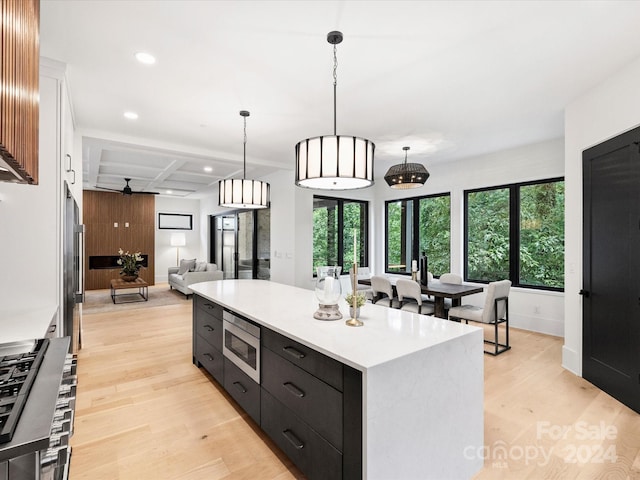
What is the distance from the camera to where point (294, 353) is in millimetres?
1784

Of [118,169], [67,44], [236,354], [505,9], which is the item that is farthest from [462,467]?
[118,169]

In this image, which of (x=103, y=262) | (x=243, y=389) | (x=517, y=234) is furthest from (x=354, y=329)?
(x=103, y=262)

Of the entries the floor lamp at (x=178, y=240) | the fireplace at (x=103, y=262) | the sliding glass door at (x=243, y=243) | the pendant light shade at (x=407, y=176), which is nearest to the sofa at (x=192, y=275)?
the sliding glass door at (x=243, y=243)

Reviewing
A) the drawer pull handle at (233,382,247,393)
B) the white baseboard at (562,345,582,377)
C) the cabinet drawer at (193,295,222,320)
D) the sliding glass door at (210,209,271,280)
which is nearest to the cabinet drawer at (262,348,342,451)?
the drawer pull handle at (233,382,247,393)

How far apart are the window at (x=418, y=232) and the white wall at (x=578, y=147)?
2.60m

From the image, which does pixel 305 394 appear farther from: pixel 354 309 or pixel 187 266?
pixel 187 266

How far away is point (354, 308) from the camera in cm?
198

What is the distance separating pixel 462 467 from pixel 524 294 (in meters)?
3.92

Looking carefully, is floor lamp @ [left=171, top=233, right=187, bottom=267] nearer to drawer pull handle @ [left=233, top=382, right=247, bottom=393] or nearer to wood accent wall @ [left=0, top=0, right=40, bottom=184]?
drawer pull handle @ [left=233, top=382, right=247, bottom=393]

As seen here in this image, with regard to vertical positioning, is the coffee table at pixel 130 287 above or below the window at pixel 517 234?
below

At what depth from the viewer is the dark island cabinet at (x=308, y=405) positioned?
4.67 feet

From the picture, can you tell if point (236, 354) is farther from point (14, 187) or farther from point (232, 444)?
point (14, 187)

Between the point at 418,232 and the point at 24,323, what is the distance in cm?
597

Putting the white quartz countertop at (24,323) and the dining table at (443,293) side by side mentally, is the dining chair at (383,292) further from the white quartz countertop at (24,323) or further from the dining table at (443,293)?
the white quartz countertop at (24,323)
